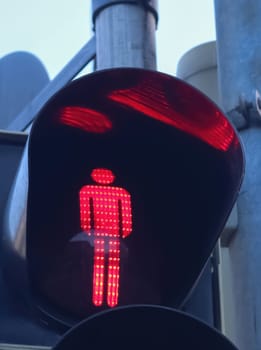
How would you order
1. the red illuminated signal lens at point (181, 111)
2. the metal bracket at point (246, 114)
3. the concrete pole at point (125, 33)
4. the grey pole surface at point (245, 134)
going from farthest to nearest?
the concrete pole at point (125, 33) → the metal bracket at point (246, 114) → the grey pole surface at point (245, 134) → the red illuminated signal lens at point (181, 111)

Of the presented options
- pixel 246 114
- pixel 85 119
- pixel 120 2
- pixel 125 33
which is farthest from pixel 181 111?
pixel 120 2

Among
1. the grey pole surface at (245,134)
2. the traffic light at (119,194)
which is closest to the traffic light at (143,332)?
the traffic light at (119,194)

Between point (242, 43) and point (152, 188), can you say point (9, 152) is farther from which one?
point (242, 43)

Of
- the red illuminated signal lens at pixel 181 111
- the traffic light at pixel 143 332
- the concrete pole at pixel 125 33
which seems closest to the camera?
the traffic light at pixel 143 332

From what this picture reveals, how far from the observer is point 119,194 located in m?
2.51

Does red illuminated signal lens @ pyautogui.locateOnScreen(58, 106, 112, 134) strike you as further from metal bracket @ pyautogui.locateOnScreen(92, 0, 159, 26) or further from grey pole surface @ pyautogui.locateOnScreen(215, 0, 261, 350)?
→ metal bracket @ pyautogui.locateOnScreen(92, 0, 159, 26)

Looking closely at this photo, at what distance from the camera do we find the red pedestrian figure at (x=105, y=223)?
2.40 metres

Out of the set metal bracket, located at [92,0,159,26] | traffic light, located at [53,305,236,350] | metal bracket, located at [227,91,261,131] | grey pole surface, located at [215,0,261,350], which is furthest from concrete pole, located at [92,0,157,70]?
traffic light, located at [53,305,236,350]

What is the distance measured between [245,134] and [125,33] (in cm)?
48

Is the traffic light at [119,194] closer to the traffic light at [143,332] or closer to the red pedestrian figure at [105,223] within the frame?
the red pedestrian figure at [105,223]

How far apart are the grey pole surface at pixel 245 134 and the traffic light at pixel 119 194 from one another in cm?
16

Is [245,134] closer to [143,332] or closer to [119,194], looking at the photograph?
[119,194]

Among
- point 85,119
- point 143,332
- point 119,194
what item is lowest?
point 143,332

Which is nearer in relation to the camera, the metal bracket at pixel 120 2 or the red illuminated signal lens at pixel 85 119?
the red illuminated signal lens at pixel 85 119
